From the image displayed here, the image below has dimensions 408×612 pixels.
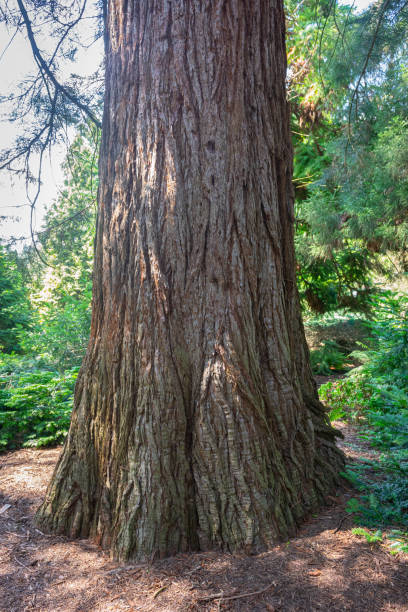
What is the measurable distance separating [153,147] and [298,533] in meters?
2.53

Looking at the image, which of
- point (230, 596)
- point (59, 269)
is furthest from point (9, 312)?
point (230, 596)

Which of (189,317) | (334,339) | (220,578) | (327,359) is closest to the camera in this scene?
(220,578)

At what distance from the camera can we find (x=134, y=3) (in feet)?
8.96

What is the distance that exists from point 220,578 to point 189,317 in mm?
1399

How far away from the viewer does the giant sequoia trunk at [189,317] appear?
238 centimetres

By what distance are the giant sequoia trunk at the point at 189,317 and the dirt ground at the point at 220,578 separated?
0.12m

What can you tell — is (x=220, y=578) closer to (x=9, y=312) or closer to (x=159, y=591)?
(x=159, y=591)

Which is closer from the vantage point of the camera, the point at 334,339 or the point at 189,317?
the point at 189,317

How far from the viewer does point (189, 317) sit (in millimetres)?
2508

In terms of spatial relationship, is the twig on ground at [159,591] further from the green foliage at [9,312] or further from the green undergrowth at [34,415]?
the green foliage at [9,312]

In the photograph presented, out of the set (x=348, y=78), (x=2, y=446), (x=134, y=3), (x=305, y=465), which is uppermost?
(x=348, y=78)

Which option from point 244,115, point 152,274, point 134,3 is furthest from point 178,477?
point 134,3

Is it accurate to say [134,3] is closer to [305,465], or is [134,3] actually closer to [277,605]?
[305,465]

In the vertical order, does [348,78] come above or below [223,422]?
above
